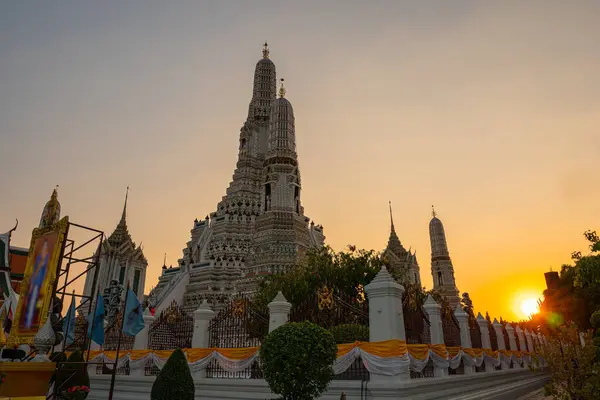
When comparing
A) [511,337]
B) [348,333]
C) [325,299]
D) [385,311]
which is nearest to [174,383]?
[325,299]

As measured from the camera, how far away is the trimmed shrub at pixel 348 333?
596 inches

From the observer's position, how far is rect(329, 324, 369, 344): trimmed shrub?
1513 centimetres

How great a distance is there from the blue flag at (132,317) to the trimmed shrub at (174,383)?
104 inches

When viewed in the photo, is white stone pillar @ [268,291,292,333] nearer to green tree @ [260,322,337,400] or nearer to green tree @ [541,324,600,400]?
green tree @ [260,322,337,400]

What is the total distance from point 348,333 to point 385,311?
13.0ft

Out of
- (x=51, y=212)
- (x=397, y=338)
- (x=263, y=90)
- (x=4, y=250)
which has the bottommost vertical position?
(x=397, y=338)

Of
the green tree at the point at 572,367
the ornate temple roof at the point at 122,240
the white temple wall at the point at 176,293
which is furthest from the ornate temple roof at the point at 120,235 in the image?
the green tree at the point at 572,367

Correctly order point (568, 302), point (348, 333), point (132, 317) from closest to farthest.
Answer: point (132, 317) < point (348, 333) < point (568, 302)

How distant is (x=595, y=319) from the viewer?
21.5 m

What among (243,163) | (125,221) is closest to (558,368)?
(243,163)

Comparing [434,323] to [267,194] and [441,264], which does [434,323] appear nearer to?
[267,194]

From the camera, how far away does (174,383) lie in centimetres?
1134

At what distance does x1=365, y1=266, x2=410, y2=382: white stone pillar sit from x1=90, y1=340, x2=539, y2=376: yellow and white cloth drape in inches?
8.8

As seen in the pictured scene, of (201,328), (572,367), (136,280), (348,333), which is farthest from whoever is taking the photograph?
(136,280)
